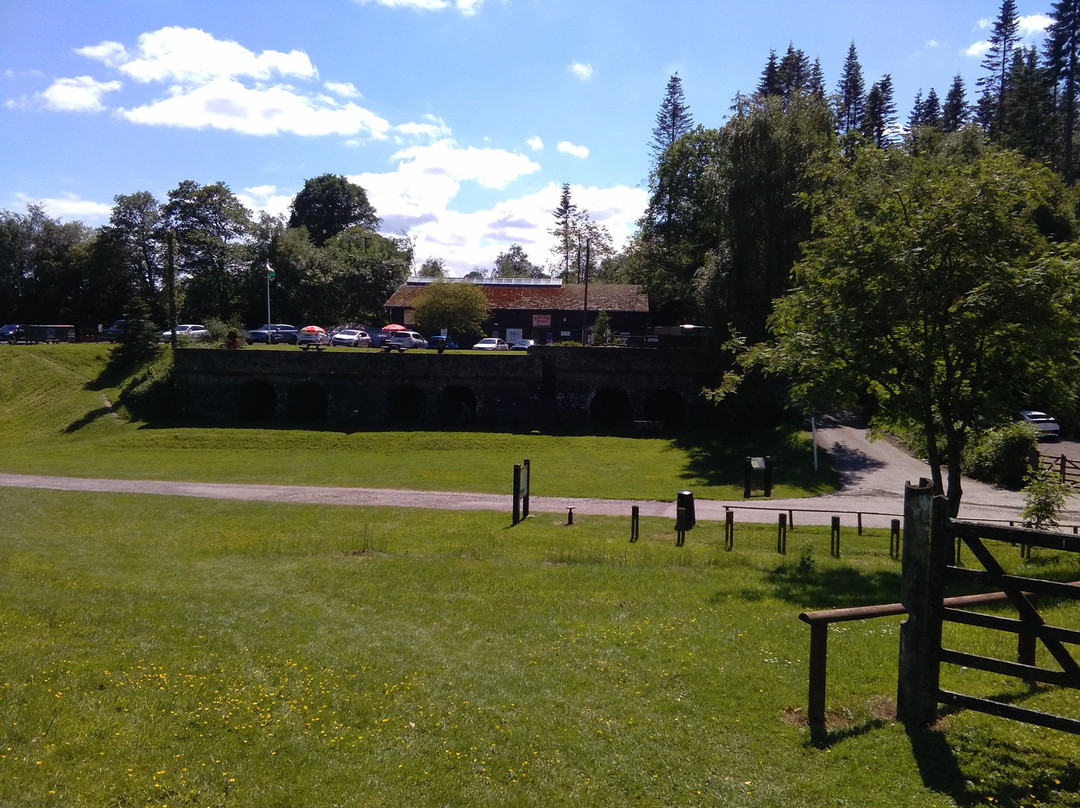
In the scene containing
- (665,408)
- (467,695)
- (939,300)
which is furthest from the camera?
(665,408)

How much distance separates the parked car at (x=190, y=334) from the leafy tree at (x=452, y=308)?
1554 cm

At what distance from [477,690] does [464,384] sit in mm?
35282

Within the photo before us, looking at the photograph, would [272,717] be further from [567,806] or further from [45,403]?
[45,403]

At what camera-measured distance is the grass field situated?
5590mm

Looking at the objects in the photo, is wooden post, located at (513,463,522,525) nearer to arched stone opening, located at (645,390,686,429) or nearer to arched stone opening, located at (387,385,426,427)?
arched stone opening, located at (387,385,426,427)

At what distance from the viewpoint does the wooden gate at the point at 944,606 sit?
561 cm

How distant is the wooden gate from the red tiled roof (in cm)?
5157

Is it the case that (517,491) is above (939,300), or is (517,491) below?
below

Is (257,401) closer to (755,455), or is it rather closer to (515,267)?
(755,455)

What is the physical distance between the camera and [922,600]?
20.4 ft

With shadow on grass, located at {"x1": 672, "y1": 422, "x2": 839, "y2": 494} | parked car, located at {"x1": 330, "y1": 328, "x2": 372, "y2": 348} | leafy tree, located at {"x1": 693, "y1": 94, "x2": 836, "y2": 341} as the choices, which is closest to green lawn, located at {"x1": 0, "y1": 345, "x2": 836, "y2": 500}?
shadow on grass, located at {"x1": 672, "y1": 422, "x2": 839, "y2": 494}

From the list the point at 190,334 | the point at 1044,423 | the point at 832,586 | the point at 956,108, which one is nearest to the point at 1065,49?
the point at 956,108

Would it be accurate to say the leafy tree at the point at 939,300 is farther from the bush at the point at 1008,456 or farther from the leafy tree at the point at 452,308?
the leafy tree at the point at 452,308

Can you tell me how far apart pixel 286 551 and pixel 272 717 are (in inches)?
405
